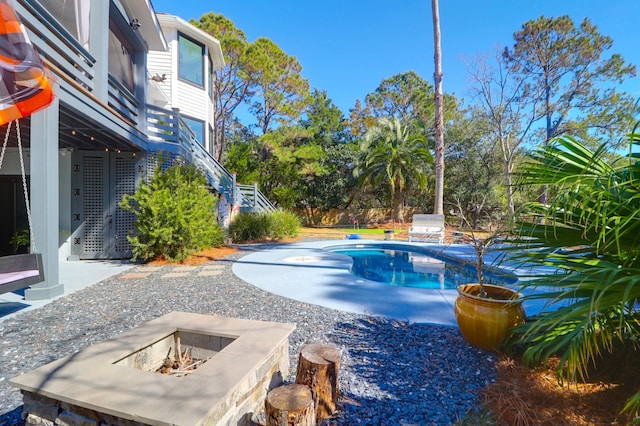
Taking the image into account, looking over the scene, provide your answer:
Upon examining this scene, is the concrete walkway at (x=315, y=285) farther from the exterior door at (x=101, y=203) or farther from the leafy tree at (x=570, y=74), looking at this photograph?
the leafy tree at (x=570, y=74)

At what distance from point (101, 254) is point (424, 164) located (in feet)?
57.0

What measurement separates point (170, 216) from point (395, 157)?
14.1 meters

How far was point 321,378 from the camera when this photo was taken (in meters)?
2.06

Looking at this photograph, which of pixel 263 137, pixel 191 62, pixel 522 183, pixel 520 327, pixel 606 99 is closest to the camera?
pixel 522 183

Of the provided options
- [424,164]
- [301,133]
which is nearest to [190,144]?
[301,133]

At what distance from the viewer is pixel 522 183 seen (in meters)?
2.26

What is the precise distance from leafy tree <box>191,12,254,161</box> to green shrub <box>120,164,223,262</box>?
1194cm

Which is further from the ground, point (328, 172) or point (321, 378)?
point (328, 172)

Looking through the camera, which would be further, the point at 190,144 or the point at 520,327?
the point at 190,144

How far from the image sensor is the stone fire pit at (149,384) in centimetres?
146

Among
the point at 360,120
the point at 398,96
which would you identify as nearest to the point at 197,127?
the point at 360,120

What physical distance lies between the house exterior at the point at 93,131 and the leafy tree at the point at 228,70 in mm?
5398

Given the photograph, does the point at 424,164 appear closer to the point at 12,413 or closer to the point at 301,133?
the point at 301,133

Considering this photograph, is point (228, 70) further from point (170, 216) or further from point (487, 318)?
point (487, 318)
